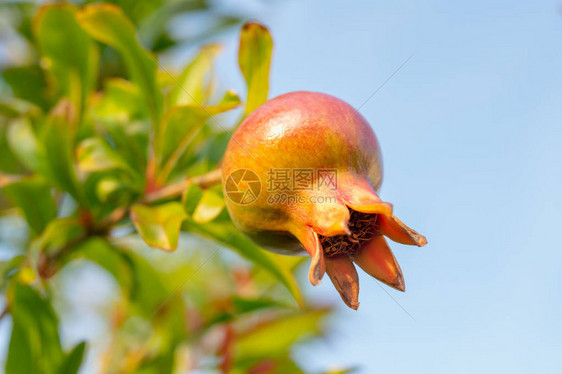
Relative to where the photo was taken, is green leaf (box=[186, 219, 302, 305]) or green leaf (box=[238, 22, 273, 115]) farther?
green leaf (box=[186, 219, 302, 305])

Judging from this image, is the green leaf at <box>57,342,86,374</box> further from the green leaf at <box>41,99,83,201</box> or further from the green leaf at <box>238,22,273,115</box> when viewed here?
the green leaf at <box>238,22,273,115</box>

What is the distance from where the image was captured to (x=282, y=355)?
164 cm

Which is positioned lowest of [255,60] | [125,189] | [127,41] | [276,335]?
[276,335]

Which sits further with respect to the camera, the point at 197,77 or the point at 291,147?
the point at 197,77

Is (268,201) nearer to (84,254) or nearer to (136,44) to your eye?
(136,44)

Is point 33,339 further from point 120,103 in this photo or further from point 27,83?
point 27,83

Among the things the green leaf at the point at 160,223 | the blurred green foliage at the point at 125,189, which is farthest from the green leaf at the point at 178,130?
the green leaf at the point at 160,223

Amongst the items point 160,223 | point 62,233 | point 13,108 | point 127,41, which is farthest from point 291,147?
point 13,108

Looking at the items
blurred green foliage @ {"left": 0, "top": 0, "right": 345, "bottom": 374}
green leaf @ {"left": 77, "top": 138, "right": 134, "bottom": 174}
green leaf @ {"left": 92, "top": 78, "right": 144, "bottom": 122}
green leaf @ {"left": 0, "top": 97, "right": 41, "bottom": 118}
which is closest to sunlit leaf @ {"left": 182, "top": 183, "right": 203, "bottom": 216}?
blurred green foliage @ {"left": 0, "top": 0, "right": 345, "bottom": 374}

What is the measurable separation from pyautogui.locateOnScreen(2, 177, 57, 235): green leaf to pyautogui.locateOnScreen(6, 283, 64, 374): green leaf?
0.60ft

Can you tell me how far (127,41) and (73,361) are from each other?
70cm

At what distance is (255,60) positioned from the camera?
3.27ft

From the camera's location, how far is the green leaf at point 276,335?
5.47 feet

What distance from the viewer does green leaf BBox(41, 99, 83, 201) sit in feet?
3.74
